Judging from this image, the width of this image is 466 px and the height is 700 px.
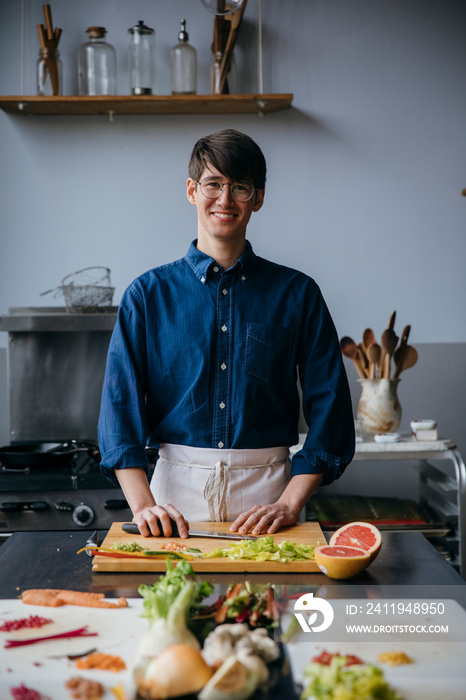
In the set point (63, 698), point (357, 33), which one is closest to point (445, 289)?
point (357, 33)

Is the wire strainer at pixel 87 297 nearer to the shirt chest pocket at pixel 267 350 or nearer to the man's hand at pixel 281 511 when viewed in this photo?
the shirt chest pocket at pixel 267 350

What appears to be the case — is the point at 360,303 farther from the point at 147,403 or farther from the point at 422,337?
the point at 147,403

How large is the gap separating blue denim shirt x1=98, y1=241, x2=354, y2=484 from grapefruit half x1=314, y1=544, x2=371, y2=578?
347 millimetres

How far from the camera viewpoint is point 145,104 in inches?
102

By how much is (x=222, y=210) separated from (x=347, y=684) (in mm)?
970

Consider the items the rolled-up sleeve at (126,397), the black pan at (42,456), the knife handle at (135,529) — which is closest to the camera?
the knife handle at (135,529)

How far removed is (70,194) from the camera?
2775 mm

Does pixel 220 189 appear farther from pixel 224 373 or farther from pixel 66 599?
pixel 66 599

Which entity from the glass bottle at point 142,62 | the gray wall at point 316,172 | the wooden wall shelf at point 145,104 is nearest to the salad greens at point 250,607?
the gray wall at point 316,172

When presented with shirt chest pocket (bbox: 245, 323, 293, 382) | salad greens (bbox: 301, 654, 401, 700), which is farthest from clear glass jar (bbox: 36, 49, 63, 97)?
salad greens (bbox: 301, 654, 401, 700)

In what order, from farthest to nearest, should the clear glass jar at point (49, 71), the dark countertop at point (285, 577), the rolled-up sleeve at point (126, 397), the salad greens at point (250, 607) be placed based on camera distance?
the clear glass jar at point (49, 71) → the rolled-up sleeve at point (126, 397) → the dark countertop at point (285, 577) → the salad greens at point (250, 607)

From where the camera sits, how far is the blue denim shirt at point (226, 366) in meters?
1.49

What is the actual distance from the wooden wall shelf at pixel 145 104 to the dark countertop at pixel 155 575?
181 cm

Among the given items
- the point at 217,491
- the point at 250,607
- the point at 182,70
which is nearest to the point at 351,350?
the point at 217,491
